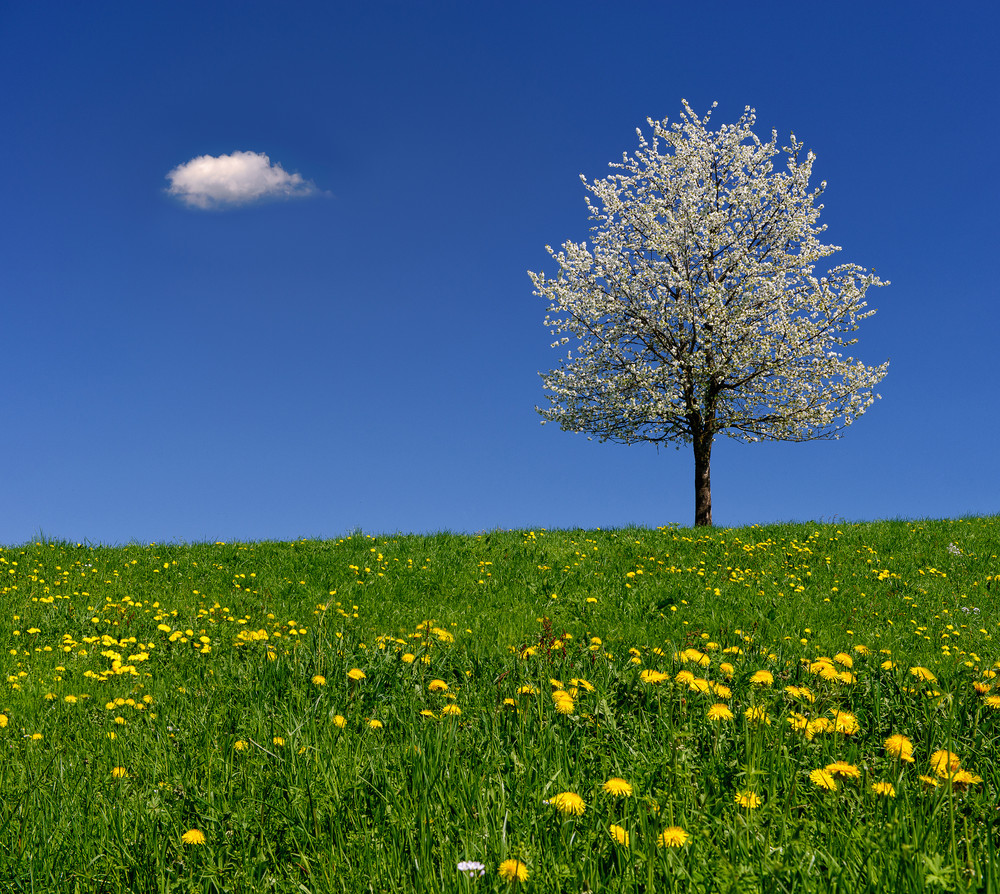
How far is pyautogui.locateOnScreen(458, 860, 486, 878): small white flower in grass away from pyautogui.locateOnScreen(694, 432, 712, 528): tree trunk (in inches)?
668

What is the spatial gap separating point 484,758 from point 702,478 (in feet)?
53.7

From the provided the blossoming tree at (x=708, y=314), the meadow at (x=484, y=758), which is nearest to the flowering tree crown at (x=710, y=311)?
the blossoming tree at (x=708, y=314)

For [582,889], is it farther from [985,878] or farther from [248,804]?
[248,804]

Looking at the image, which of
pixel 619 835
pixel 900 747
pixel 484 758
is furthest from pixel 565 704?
pixel 900 747

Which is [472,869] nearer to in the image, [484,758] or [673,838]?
[673,838]

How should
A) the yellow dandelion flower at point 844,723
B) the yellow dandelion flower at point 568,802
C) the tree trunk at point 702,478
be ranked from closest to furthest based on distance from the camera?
the yellow dandelion flower at point 568,802 → the yellow dandelion flower at point 844,723 → the tree trunk at point 702,478

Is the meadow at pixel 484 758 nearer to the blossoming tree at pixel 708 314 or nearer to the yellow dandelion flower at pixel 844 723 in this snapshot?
the yellow dandelion flower at pixel 844 723

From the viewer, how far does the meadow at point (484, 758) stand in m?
2.41

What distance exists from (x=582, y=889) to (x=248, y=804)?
164 centimetres

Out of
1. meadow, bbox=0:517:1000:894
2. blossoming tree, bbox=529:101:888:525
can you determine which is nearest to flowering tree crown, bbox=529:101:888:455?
blossoming tree, bbox=529:101:888:525

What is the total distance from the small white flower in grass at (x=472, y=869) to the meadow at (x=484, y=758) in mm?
26

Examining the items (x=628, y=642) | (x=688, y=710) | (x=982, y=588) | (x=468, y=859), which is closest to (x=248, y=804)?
(x=468, y=859)

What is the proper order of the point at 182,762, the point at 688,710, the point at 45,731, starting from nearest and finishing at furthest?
1. the point at 182,762
2. the point at 688,710
3. the point at 45,731

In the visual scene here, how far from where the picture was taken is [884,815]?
2.63 meters
